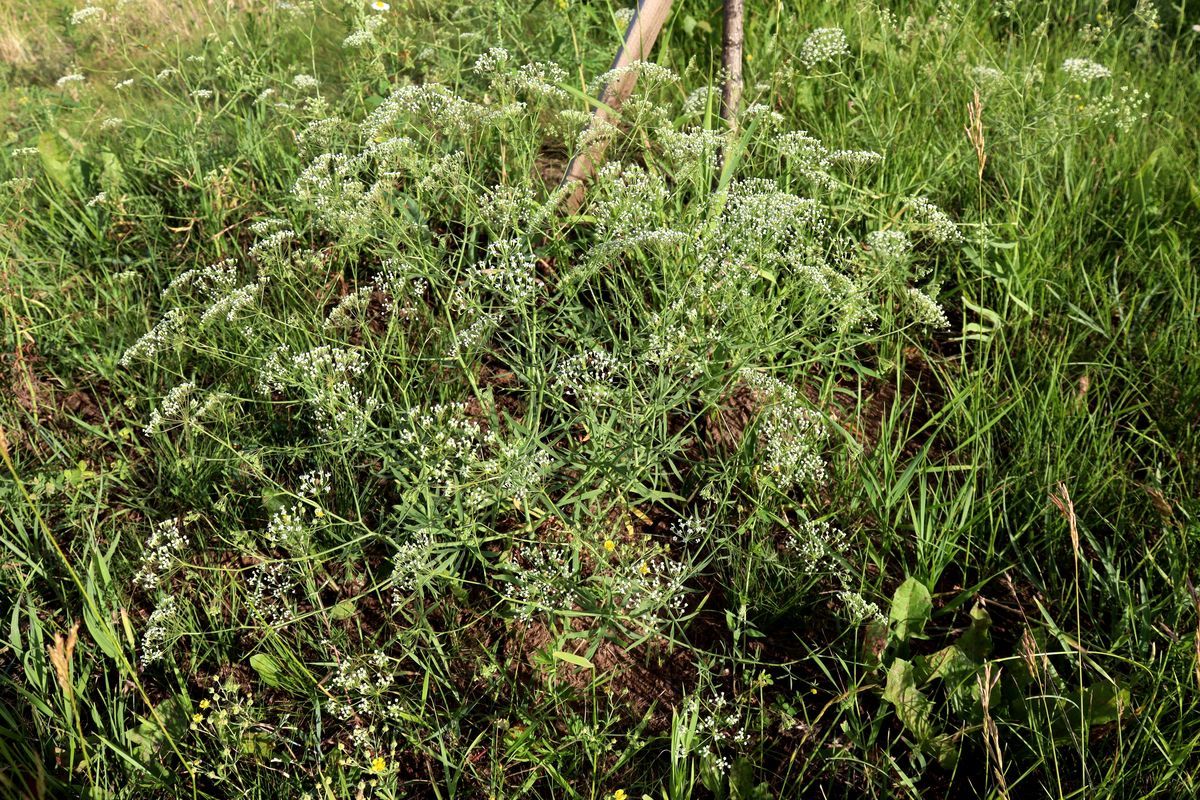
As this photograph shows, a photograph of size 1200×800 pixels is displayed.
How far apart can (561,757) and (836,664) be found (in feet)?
2.38

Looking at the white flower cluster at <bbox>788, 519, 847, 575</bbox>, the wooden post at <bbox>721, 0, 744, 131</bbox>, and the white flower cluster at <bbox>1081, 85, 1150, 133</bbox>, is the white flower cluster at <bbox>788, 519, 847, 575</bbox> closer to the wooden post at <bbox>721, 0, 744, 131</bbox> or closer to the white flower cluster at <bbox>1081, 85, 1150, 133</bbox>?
the wooden post at <bbox>721, 0, 744, 131</bbox>

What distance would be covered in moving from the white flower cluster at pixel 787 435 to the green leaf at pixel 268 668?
1371 millimetres

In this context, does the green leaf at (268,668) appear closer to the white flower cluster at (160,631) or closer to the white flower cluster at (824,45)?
the white flower cluster at (160,631)

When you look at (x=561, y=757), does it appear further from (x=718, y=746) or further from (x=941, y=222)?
(x=941, y=222)

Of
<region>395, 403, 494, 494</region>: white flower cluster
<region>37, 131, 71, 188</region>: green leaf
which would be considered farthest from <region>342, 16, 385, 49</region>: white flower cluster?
<region>395, 403, 494, 494</region>: white flower cluster

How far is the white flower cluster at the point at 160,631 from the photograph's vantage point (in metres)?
2.08

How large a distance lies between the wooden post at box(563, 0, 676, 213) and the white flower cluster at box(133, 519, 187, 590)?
1639 mm

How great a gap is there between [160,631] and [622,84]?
2.32 meters

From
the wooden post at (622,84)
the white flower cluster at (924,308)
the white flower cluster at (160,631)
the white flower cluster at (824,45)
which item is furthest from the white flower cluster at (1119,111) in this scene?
the white flower cluster at (160,631)

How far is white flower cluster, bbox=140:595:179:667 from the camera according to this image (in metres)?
2.08

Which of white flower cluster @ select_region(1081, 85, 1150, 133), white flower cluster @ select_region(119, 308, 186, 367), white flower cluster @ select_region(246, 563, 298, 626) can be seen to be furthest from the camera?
white flower cluster @ select_region(1081, 85, 1150, 133)

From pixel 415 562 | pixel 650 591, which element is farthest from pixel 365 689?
pixel 650 591

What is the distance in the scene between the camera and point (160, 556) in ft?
7.34

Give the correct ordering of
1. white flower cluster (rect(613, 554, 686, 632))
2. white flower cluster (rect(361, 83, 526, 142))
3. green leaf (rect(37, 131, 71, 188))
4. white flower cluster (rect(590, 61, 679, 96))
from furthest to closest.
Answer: green leaf (rect(37, 131, 71, 188)), white flower cluster (rect(590, 61, 679, 96)), white flower cluster (rect(361, 83, 526, 142)), white flower cluster (rect(613, 554, 686, 632))
